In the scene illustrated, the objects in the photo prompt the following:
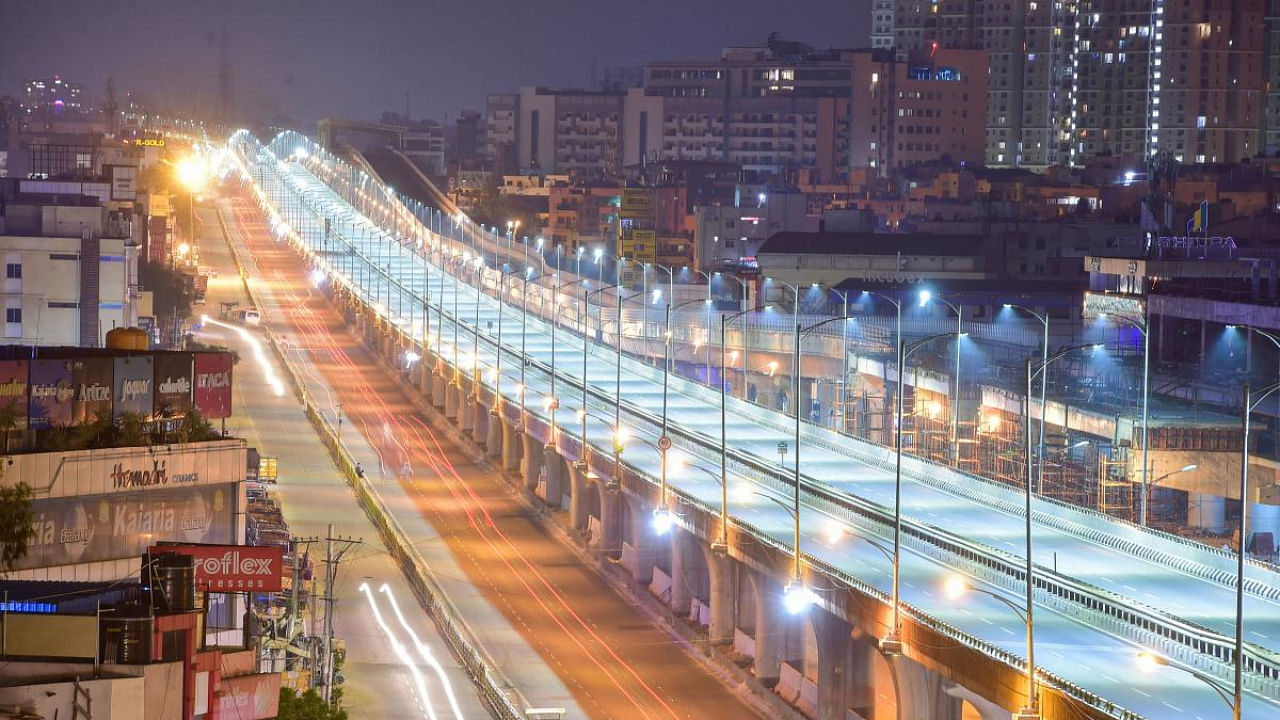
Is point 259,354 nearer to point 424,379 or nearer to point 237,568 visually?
point 424,379

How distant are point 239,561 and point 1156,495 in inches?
1645

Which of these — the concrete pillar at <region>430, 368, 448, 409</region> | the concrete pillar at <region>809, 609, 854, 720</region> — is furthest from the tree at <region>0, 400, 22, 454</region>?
the concrete pillar at <region>430, 368, 448, 409</region>

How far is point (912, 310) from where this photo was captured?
11444 cm

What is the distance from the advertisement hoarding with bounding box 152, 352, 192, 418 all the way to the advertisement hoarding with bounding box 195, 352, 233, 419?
0.35 meters

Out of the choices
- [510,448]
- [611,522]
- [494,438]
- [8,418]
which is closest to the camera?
[8,418]

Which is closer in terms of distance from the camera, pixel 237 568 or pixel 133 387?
pixel 237 568

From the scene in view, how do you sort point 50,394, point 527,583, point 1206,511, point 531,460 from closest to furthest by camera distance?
point 50,394, point 527,583, point 1206,511, point 531,460

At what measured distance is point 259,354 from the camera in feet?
419

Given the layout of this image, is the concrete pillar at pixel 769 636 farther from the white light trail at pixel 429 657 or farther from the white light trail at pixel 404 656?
the white light trail at pixel 404 656

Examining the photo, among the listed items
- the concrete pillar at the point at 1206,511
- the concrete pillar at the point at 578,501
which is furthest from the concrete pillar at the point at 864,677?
the concrete pillar at the point at 578,501

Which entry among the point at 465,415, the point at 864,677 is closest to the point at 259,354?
the point at 465,415

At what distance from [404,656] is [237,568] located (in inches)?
798

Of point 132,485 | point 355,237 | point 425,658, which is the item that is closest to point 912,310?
point 425,658

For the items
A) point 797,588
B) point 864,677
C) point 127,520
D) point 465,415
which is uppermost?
point 127,520
